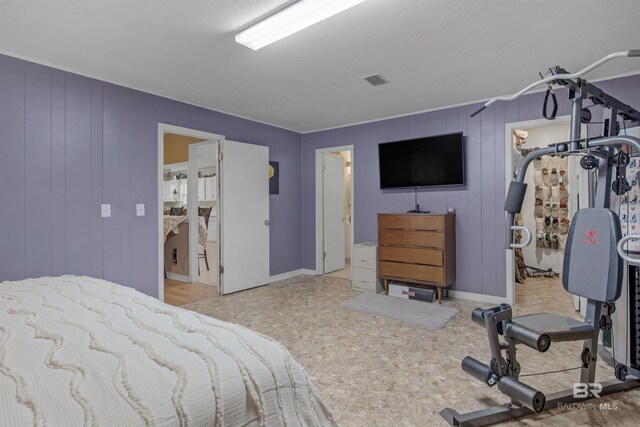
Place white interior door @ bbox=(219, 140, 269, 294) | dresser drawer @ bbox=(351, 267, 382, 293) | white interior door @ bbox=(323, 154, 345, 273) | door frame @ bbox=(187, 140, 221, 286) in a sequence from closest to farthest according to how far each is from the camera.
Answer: white interior door @ bbox=(219, 140, 269, 294)
dresser drawer @ bbox=(351, 267, 382, 293)
door frame @ bbox=(187, 140, 221, 286)
white interior door @ bbox=(323, 154, 345, 273)

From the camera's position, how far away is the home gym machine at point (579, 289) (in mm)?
1773

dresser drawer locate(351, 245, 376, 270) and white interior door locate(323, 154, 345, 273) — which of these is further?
white interior door locate(323, 154, 345, 273)

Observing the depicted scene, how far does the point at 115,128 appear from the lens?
11.1 ft

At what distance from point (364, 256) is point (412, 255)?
74cm

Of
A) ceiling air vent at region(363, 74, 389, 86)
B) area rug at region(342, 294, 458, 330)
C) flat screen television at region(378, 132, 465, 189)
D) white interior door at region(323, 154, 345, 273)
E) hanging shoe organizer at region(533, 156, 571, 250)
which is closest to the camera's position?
ceiling air vent at region(363, 74, 389, 86)

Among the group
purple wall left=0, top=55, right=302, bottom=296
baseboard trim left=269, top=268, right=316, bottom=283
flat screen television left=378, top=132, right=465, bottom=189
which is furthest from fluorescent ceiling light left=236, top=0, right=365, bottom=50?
baseboard trim left=269, top=268, right=316, bottom=283

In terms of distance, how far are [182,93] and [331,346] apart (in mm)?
3104

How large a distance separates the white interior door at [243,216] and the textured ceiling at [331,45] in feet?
3.16

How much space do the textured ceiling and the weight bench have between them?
142 centimetres

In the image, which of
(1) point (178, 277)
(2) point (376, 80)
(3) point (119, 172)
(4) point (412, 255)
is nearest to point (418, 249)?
(4) point (412, 255)

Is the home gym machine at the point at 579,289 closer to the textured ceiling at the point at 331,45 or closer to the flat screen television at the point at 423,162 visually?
the textured ceiling at the point at 331,45

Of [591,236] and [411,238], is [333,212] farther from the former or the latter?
[591,236]

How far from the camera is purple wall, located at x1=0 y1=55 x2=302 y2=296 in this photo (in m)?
2.77

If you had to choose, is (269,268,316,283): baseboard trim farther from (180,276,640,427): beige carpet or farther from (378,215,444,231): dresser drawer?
(378,215,444,231): dresser drawer
